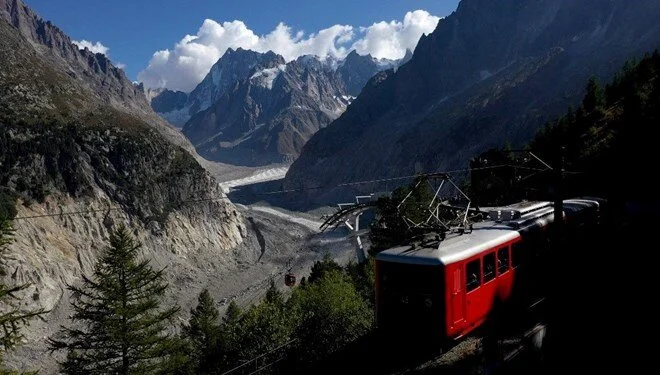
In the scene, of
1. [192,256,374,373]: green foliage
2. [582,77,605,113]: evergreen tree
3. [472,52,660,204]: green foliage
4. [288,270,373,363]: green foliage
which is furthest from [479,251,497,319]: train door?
[582,77,605,113]: evergreen tree

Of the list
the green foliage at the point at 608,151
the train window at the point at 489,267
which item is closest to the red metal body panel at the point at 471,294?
the train window at the point at 489,267

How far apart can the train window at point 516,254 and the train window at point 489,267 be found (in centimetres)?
133

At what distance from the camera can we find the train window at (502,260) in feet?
49.0

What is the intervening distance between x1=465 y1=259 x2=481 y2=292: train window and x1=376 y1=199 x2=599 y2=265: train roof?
13.4 inches

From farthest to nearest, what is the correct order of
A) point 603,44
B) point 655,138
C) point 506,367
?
point 603,44 < point 655,138 < point 506,367

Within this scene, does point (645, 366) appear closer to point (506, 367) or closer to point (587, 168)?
point (506, 367)

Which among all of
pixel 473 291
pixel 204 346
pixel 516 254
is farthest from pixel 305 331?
pixel 204 346

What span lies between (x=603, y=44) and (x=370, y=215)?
119331mm

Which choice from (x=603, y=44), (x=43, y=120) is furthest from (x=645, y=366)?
(x=603, y=44)

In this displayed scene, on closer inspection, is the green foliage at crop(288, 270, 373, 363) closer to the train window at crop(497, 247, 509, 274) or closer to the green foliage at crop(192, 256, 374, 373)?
the green foliage at crop(192, 256, 374, 373)

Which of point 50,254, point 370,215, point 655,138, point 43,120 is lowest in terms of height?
point 370,215

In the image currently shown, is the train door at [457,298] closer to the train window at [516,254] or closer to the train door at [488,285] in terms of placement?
Result: the train door at [488,285]

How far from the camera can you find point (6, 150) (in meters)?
77.6

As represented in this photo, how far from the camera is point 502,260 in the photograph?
1516 centimetres
